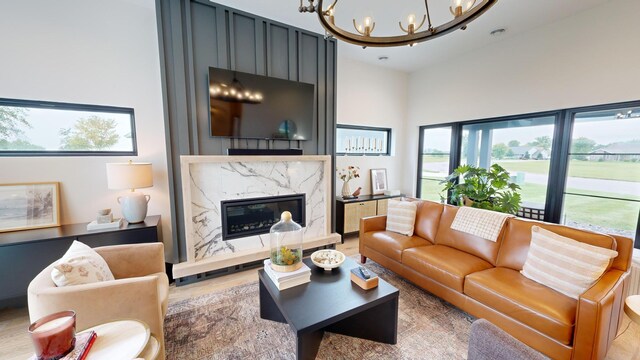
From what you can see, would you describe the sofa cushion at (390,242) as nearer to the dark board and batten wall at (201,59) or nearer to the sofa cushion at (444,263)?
the sofa cushion at (444,263)

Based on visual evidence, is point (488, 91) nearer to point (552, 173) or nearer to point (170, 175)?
point (552, 173)

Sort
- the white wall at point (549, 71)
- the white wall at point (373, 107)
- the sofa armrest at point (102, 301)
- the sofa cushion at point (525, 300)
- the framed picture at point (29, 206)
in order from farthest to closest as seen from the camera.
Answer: the white wall at point (373, 107), the white wall at point (549, 71), the framed picture at point (29, 206), the sofa cushion at point (525, 300), the sofa armrest at point (102, 301)

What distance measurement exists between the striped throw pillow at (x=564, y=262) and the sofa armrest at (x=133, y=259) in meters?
3.14

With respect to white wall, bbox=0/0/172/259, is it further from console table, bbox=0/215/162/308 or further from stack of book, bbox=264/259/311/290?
stack of book, bbox=264/259/311/290

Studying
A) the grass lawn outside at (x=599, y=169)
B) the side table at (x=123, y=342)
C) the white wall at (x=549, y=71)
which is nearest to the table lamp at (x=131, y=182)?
the side table at (x=123, y=342)

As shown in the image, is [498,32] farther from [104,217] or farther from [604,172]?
[104,217]

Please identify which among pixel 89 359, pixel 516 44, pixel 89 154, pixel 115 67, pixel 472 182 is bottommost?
pixel 89 359

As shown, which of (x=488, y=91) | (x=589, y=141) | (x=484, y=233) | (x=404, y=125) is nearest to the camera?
(x=484, y=233)

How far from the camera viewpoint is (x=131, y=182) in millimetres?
2408

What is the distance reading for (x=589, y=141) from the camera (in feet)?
9.18

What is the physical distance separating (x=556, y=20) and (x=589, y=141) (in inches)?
60.2

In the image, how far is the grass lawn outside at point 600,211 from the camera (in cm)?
255

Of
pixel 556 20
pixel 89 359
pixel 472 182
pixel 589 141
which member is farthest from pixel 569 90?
pixel 89 359

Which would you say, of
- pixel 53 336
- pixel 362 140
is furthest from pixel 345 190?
pixel 53 336
